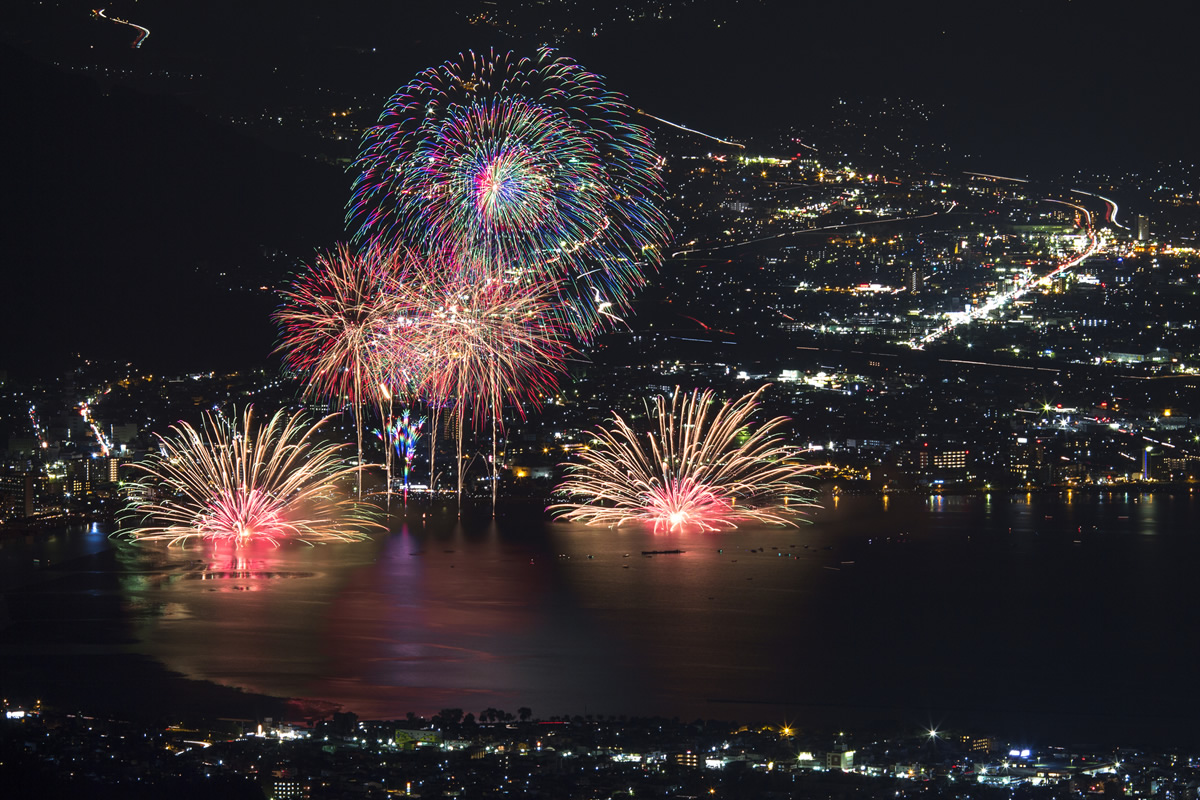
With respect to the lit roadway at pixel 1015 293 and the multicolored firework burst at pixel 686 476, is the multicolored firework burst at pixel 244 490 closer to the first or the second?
the multicolored firework burst at pixel 686 476

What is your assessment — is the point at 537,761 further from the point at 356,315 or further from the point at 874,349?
the point at 874,349

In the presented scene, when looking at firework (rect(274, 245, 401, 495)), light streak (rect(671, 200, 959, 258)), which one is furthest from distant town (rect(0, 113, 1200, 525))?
firework (rect(274, 245, 401, 495))

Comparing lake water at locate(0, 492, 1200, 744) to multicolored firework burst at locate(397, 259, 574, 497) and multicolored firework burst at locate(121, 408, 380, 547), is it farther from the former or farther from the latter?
multicolored firework burst at locate(397, 259, 574, 497)

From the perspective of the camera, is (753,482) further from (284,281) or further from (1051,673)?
(1051,673)

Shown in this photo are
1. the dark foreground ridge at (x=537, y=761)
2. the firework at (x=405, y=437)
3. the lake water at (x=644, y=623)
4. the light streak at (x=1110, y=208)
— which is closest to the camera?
the dark foreground ridge at (x=537, y=761)

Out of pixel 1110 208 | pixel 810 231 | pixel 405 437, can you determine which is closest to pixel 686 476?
pixel 405 437

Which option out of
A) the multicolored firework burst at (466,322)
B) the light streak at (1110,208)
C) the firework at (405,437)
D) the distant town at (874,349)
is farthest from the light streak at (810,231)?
the multicolored firework burst at (466,322)

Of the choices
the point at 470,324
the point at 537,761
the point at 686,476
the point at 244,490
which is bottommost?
the point at 537,761
